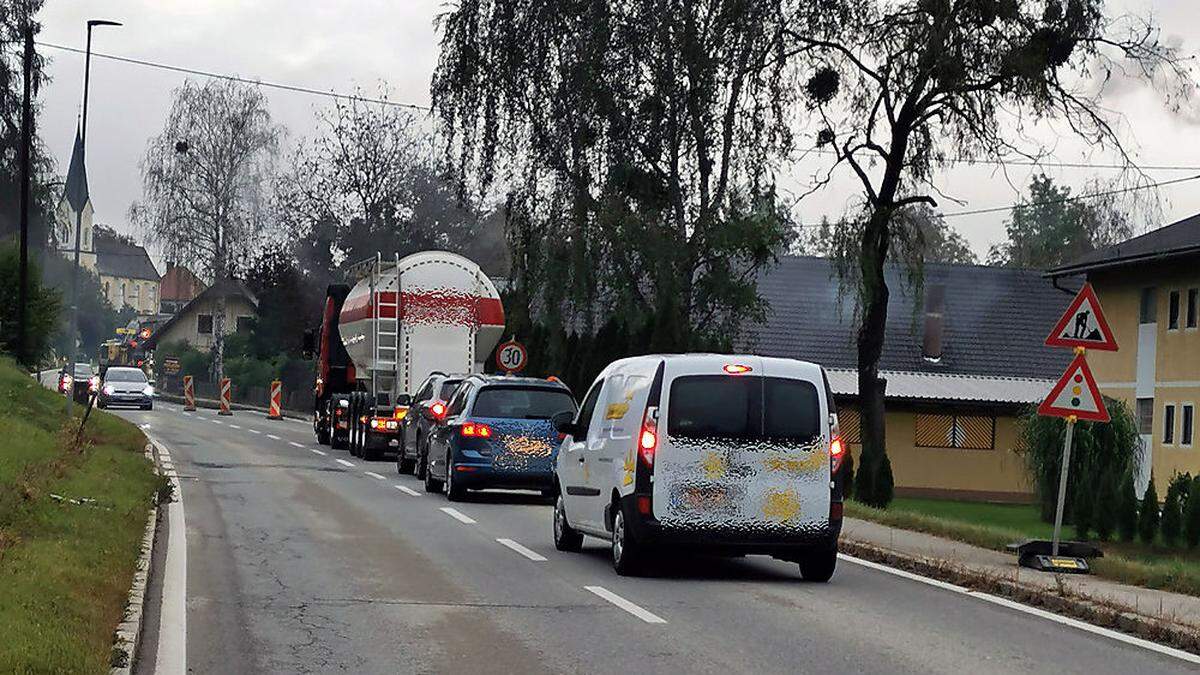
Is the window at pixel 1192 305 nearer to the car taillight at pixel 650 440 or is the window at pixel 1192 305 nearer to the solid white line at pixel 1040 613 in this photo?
the solid white line at pixel 1040 613

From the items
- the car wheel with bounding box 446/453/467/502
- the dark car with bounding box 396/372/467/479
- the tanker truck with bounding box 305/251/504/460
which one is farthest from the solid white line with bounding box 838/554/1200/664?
the tanker truck with bounding box 305/251/504/460

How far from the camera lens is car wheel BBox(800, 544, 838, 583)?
48.6 ft

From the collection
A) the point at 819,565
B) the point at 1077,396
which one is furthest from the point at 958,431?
the point at 819,565

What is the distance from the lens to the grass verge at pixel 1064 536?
15.0m

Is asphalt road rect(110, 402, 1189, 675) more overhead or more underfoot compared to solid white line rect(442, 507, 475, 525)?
more overhead

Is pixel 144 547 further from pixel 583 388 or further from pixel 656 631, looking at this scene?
pixel 583 388

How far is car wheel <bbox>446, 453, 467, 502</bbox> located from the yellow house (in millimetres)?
20328

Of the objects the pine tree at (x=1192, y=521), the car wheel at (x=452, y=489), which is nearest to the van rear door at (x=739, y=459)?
the car wheel at (x=452, y=489)

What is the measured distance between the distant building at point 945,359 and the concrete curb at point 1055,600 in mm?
25143

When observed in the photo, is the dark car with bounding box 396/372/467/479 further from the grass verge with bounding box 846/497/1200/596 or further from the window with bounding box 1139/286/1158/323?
the window with bounding box 1139/286/1158/323

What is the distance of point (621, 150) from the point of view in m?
34.7

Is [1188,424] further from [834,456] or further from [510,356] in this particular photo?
[834,456]

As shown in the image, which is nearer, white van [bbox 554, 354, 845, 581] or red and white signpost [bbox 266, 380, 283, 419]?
white van [bbox 554, 354, 845, 581]

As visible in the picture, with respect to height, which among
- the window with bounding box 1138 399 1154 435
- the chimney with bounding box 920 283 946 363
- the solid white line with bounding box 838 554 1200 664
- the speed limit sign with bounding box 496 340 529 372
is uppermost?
the chimney with bounding box 920 283 946 363
